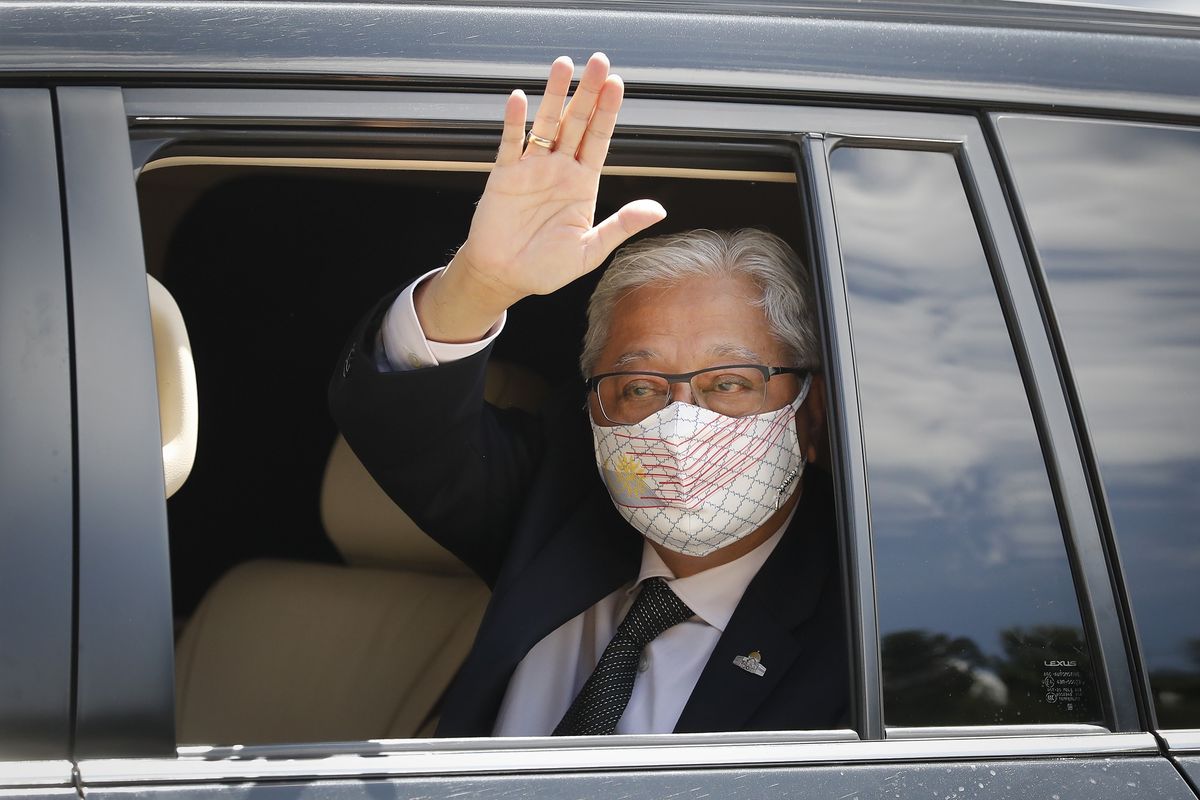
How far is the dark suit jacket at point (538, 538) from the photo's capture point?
5.73ft

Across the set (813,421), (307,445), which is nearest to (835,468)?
(813,421)

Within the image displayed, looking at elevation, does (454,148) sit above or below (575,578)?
above

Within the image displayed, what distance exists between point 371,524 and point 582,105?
1.40 meters

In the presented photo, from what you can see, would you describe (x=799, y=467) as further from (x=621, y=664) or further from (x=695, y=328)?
(x=621, y=664)

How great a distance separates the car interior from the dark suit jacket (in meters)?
0.26

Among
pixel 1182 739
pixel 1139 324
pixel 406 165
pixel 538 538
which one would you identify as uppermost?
pixel 406 165

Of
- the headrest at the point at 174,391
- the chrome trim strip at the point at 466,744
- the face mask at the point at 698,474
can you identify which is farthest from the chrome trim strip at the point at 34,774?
the face mask at the point at 698,474

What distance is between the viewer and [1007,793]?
1.19 metres

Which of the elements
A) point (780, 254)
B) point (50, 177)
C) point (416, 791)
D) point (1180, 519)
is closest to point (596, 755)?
point (416, 791)

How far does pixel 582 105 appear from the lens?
1.38 m

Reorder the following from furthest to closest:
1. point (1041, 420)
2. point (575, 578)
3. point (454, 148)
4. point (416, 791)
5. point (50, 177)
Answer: point (575, 578), point (454, 148), point (1041, 420), point (50, 177), point (416, 791)

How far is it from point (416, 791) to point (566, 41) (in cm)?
90

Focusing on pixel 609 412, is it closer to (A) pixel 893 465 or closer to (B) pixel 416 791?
(A) pixel 893 465

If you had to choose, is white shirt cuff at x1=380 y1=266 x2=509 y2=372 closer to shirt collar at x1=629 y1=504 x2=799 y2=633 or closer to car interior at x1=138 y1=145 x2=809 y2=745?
car interior at x1=138 y1=145 x2=809 y2=745
